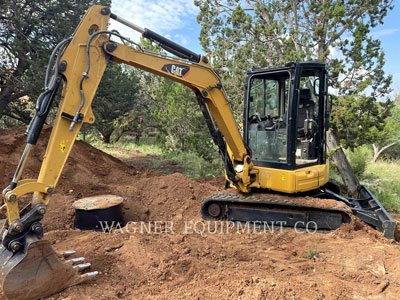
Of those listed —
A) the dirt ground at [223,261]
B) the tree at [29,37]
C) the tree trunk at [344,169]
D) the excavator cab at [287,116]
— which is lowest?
the dirt ground at [223,261]

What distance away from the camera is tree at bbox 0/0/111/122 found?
27.2ft

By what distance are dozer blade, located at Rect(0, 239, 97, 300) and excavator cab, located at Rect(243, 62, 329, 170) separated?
10.9 feet

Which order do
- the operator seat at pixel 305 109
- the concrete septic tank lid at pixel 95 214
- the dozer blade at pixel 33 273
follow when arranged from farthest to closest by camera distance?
the operator seat at pixel 305 109
the concrete septic tank lid at pixel 95 214
the dozer blade at pixel 33 273

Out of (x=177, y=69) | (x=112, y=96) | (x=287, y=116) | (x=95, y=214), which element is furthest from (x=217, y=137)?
(x=112, y=96)

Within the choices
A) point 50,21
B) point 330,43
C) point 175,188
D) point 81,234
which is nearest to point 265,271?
point 81,234

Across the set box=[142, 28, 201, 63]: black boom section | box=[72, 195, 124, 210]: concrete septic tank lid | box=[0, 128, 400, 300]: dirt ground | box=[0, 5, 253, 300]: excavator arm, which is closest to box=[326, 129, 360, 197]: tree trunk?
box=[0, 128, 400, 300]: dirt ground

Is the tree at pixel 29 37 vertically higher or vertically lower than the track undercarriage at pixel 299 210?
higher

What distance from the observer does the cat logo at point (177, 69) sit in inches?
151

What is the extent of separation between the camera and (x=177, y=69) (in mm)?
3947

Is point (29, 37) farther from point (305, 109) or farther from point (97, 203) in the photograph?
point (305, 109)

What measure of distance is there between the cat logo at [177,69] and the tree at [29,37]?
5.92 meters

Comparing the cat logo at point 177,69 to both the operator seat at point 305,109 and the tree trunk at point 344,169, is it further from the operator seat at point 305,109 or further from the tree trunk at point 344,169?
the tree trunk at point 344,169

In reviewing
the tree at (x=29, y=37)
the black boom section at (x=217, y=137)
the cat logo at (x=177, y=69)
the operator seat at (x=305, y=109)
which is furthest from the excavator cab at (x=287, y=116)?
the tree at (x=29, y=37)

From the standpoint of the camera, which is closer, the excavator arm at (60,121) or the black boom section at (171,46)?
the excavator arm at (60,121)
